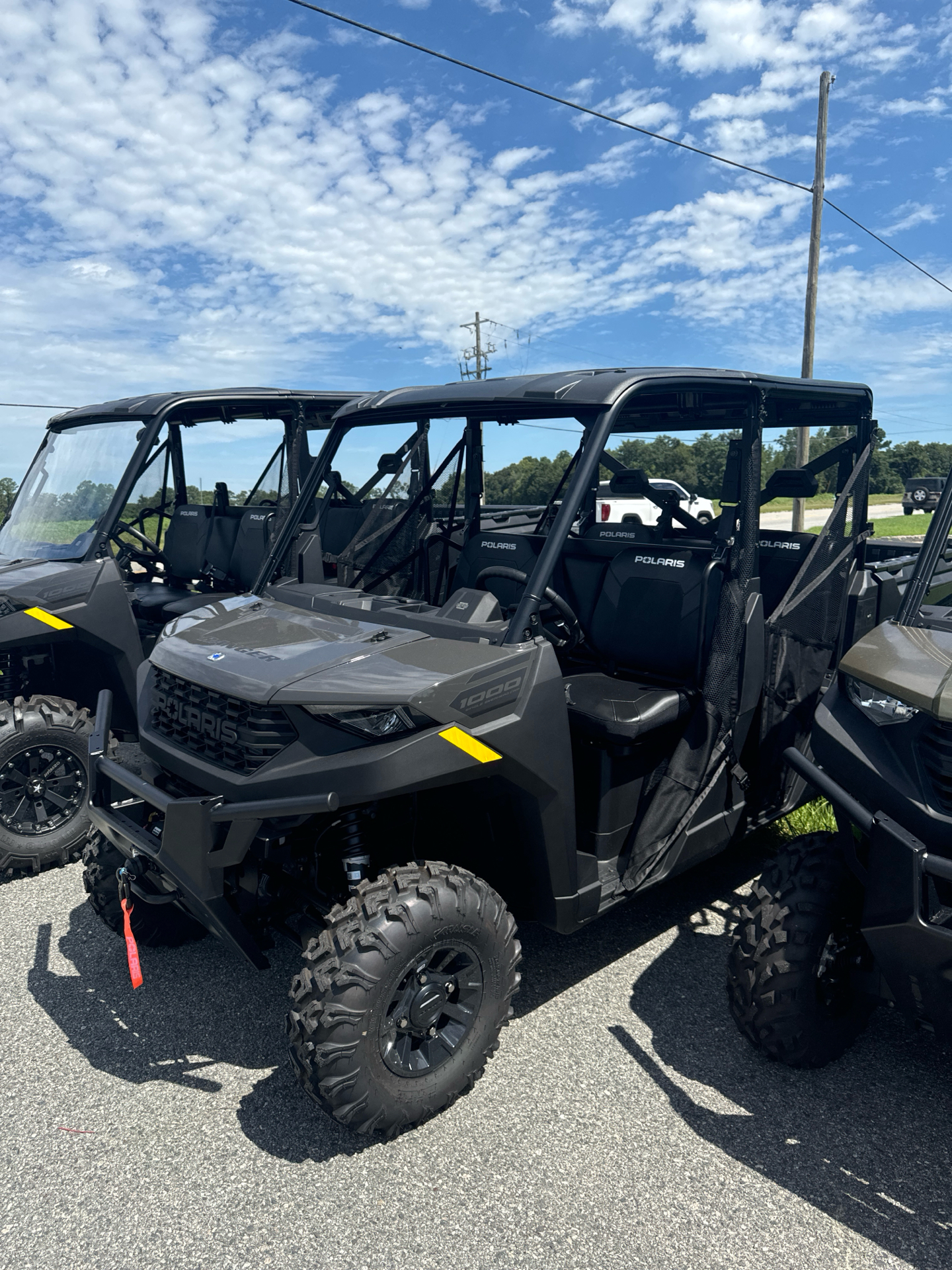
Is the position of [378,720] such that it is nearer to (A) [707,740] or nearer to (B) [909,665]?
(A) [707,740]

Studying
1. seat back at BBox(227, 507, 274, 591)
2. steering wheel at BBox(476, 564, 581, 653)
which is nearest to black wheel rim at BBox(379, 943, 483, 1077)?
steering wheel at BBox(476, 564, 581, 653)

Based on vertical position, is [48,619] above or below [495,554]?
below

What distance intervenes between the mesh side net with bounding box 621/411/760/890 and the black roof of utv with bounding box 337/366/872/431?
0.60 metres

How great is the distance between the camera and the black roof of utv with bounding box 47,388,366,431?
5.63 m

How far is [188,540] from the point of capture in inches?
254

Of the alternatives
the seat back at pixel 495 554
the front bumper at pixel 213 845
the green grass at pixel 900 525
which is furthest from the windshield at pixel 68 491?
the green grass at pixel 900 525

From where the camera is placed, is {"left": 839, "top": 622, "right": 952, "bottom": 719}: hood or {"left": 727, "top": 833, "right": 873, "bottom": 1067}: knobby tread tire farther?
{"left": 727, "top": 833, "right": 873, "bottom": 1067}: knobby tread tire

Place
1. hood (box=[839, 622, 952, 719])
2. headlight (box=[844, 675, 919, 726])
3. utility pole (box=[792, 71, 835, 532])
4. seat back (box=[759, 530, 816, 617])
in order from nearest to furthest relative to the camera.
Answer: hood (box=[839, 622, 952, 719]), headlight (box=[844, 675, 919, 726]), seat back (box=[759, 530, 816, 617]), utility pole (box=[792, 71, 835, 532])

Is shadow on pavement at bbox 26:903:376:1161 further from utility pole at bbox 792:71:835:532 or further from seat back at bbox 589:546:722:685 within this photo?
utility pole at bbox 792:71:835:532

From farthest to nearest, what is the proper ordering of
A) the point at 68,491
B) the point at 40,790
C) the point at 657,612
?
the point at 68,491 < the point at 40,790 < the point at 657,612

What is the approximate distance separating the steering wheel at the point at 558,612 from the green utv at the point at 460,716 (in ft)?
0.05

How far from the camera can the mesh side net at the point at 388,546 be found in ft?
13.0

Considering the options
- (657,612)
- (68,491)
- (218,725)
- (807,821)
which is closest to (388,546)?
(657,612)

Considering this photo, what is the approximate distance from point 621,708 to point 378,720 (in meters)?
1.06
